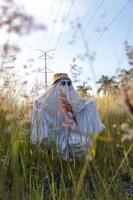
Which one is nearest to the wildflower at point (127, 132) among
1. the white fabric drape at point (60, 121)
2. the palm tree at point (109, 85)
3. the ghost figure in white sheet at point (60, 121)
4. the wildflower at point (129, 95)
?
the wildflower at point (129, 95)

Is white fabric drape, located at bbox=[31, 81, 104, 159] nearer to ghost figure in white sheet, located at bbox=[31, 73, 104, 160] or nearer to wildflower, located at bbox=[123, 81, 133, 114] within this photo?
ghost figure in white sheet, located at bbox=[31, 73, 104, 160]

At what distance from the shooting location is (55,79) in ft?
14.5

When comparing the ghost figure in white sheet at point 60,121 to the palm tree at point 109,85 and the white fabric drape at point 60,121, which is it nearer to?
the white fabric drape at point 60,121

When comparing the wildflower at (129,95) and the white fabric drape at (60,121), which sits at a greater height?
the white fabric drape at (60,121)

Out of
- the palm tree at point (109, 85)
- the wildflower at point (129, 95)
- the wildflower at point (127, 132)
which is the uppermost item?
the palm tree at point (109, 85)

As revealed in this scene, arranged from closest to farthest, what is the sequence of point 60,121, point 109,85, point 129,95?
point 129,95
point 109,85
point 60,121

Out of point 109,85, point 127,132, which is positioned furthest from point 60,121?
point 127,132

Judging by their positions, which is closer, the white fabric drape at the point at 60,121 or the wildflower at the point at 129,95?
the wildflower at the point at 129,95

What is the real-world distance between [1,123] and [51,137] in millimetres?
450

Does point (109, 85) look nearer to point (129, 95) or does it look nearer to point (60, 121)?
point (129, 95)

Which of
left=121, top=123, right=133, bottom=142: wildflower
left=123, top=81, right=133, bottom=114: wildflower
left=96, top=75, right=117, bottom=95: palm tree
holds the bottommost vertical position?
left=121, top=123, right=133, bottom=142: wildflower

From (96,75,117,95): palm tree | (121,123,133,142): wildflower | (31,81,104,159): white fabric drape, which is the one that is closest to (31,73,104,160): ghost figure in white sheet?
(31,81,104,159): white fabric drape

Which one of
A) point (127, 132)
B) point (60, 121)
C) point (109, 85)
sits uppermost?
point (60, 121)

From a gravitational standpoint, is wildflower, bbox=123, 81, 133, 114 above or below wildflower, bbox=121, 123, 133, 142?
above
